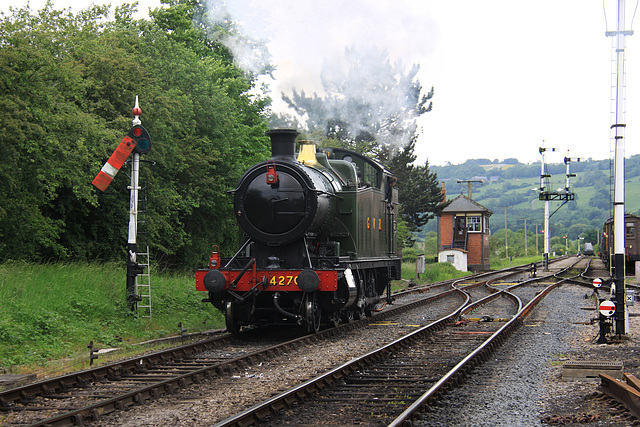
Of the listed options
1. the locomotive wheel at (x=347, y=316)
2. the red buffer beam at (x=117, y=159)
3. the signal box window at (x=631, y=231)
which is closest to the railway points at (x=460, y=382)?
the locomotive wheel at (x=347, y=316)

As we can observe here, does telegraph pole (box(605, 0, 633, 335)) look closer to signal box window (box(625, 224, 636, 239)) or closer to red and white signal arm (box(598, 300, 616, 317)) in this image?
red and white signal arm (box(598, 300, 616, 317))

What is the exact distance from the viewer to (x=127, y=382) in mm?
7809

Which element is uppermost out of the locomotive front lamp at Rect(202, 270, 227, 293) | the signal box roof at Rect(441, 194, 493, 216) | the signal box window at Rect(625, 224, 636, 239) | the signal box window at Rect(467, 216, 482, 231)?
the signal box roof at Rect(441, 194, 493, 216)

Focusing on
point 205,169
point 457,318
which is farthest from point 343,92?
point 457,318

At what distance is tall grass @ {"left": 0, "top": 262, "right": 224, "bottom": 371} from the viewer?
31.1 ft

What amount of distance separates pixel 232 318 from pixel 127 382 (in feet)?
12.2

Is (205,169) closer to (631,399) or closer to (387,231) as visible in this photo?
(387,231)

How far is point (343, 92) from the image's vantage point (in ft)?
71.6

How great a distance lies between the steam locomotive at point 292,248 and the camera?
11180 mm

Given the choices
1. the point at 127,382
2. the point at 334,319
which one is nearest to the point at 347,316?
the point at 334,319

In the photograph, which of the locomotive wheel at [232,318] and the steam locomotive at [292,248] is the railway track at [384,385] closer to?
the steam locomotive at [292,248]

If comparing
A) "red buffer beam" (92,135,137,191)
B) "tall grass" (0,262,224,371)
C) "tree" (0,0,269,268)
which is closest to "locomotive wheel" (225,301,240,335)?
"tall grass" (0,262,224,371)

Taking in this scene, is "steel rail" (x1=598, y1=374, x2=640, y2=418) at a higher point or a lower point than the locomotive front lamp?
lower

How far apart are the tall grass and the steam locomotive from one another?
5.51 feet
